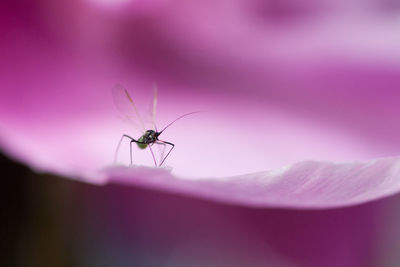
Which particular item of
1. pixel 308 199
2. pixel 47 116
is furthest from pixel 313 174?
pixel 47 116

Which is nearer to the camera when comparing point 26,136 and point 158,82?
point 26,136

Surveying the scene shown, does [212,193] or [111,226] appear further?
[111,226]

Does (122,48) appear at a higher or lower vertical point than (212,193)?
higher

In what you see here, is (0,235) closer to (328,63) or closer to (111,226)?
(111,226)

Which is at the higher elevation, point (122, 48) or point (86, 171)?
point (122, 48)

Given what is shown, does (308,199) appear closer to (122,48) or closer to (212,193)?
(212,193)
